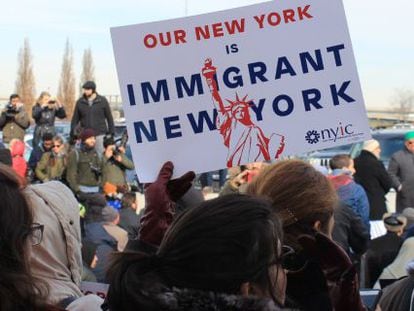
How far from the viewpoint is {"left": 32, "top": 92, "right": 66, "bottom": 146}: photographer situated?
12617 millimetres

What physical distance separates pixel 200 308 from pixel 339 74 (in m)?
1.57

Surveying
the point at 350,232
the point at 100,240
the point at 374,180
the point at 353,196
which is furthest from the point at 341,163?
the point at 100,240

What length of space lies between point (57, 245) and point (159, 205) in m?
0.37

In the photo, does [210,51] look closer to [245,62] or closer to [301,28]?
[245,62]

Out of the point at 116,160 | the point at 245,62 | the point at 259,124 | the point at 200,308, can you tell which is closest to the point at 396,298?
the point at 259,124

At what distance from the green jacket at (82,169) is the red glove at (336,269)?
27.5 feet

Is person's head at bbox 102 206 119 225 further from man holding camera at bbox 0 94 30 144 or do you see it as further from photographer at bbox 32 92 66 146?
man holding camera at bbox 0 94 30 144

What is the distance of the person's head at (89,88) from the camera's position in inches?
478

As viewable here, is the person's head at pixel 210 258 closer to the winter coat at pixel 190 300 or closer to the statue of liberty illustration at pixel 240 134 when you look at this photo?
the winter coat at pixel 190 300

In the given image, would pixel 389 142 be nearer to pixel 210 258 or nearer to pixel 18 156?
pixel 18 156

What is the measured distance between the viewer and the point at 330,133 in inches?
114

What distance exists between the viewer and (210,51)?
287cm

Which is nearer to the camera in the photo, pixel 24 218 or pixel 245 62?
pixel 24 218

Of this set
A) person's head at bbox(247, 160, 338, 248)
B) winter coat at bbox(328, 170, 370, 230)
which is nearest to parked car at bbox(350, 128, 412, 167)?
winter coat at bbox(328, 170, 370, 230)
